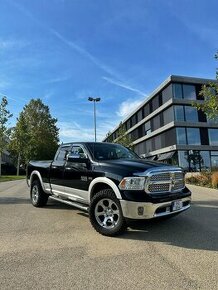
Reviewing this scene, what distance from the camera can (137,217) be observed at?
6.21m

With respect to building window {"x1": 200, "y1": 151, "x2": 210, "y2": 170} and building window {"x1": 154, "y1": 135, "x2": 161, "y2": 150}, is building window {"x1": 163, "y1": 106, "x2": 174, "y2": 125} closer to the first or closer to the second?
building window {"x1": 154, "y1": 135, "x2": 161, "y2": 150}

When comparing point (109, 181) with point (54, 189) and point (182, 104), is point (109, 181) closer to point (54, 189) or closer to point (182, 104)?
point (54, 189)

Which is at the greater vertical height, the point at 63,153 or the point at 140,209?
the point at 63,153

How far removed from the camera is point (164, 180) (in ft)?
22.0

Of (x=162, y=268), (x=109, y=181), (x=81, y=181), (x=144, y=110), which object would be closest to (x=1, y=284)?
(x=162, y=268)

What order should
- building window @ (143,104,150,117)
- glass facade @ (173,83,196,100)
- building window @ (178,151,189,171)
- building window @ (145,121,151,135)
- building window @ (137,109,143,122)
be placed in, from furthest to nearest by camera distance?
building window @ (137,109,143,122) < building window @ (143,104,150,117) < building window @ (145,121,151,135) < glass facade @ (173,83,196,100) < building window @ (178,151,189,171)

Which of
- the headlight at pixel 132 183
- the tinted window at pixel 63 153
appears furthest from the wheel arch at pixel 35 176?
the headlight at pixel 132 183

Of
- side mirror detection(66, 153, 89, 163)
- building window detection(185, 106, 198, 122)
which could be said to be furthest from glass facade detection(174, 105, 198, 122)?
side mirror detection(66, 153, 89, 163)

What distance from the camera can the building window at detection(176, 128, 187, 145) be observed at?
4544cm

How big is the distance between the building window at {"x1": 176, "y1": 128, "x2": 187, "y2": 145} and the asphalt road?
3791cm

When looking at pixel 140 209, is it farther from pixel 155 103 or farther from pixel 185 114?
pixel 155 103

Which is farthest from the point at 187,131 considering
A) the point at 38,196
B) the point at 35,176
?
the point at 38,196

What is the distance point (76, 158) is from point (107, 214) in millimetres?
1790

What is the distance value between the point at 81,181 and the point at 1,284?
3679 mm
